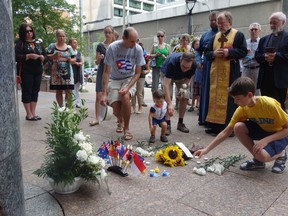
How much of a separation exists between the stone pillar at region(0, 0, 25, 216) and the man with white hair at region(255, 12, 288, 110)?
11.8 ft

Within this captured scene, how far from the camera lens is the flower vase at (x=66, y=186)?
8.66 ft

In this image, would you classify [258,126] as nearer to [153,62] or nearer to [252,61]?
[252,61]

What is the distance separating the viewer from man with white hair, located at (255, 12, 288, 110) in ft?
14.3

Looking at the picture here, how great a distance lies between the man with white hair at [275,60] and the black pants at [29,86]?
152 inches

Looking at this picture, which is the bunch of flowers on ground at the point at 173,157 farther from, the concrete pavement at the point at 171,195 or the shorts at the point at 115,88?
the shorts at the point at 115,88

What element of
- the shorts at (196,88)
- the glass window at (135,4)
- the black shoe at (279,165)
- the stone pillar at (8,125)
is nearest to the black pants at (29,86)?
the shorts at (196,88)

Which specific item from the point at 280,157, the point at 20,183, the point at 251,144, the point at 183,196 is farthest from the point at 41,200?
the point at 280,157

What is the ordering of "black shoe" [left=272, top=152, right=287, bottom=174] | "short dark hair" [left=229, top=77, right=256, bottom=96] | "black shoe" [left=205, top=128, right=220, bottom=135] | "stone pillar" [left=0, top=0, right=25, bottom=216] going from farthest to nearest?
"black shoe" [left=205, top=128, right=220, bottom=135] → "black shoe" [left=272, top=152, right=287, bottom=174] → "short dark hair" [left=229, top=77, right=256, bottom=96] → "stone pillar" [left=0, top=0, right=25, bottom=216]

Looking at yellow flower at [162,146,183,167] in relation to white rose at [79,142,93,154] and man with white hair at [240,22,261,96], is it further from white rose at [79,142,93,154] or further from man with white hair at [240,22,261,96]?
man with white hair at [240,22,261,96]

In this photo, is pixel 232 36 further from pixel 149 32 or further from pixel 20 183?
pixel 149 32

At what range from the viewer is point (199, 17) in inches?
1047

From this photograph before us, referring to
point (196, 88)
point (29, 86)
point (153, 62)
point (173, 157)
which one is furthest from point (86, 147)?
point (153, 62)

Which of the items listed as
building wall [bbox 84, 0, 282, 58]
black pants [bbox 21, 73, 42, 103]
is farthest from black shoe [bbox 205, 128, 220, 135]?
building wall [bbox 84, 0, 282, 58]

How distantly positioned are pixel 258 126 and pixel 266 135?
0.12 m
